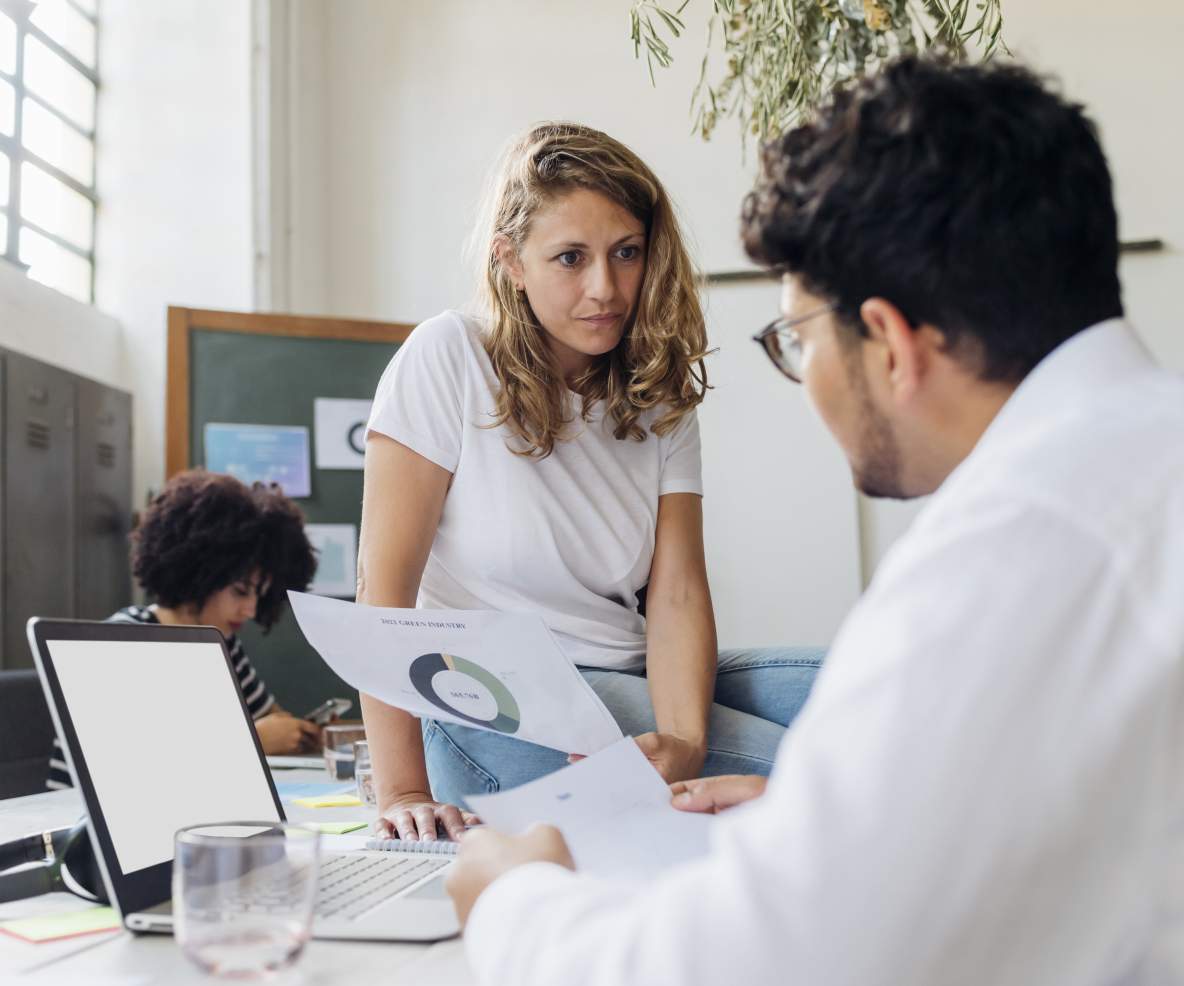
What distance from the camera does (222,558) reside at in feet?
8.87

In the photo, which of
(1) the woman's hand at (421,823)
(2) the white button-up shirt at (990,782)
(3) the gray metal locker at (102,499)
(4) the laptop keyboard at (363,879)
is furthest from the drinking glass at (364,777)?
(3) the gray metal locker at (102,499)

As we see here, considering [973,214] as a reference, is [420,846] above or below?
below

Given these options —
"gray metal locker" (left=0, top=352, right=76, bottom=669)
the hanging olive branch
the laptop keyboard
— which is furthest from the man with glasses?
"gray metal locker" (left=0, top=352, right=76, bottom=669)

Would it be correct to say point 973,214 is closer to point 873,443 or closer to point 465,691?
point 873,443

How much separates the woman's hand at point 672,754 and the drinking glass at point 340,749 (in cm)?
71

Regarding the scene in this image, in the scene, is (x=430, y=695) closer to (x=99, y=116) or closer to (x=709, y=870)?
(x=709, y=870)

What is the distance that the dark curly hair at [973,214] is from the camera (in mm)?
664

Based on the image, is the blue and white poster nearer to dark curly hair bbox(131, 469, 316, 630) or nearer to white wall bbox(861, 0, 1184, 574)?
dark curly hair bbox(131, 469, 316, 630)

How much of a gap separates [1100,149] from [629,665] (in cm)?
101

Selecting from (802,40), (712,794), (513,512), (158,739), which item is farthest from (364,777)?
(802,40)

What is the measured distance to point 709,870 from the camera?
53 centimetres

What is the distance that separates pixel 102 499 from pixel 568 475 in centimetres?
215

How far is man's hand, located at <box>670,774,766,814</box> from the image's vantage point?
3.24 ft

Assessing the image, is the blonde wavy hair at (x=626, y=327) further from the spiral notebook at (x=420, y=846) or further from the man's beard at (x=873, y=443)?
the man's beard at (x=873, y=443)
